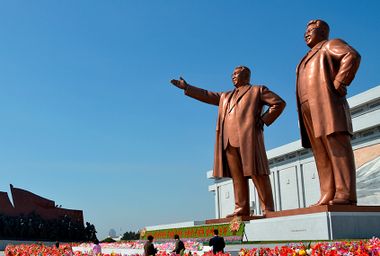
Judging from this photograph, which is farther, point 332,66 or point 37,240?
point 37,240

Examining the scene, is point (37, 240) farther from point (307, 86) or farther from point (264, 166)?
point (307, 86)

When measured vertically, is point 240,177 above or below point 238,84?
below

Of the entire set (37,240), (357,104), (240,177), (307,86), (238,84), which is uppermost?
(357,104)

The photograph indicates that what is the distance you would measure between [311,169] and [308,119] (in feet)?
63.3

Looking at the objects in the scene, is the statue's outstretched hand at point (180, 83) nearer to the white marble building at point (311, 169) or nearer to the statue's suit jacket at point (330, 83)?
the statue's suit jacket at point (330, 83)

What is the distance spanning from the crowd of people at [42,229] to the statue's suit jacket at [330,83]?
1736 cm

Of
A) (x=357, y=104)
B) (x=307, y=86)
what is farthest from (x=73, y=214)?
(x=307, y=86)

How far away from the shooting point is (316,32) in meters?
8.27

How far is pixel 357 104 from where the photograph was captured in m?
23.3

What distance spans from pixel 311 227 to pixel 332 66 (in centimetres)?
264

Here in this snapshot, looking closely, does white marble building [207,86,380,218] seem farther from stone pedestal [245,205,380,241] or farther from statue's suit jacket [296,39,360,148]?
statue's suit jacket [296,39,360,148]

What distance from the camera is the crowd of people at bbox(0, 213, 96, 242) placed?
71.6 feet

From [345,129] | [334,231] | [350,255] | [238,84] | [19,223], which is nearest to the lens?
[350,255]

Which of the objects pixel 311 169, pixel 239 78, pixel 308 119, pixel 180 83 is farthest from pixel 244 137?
pixel 311 169
